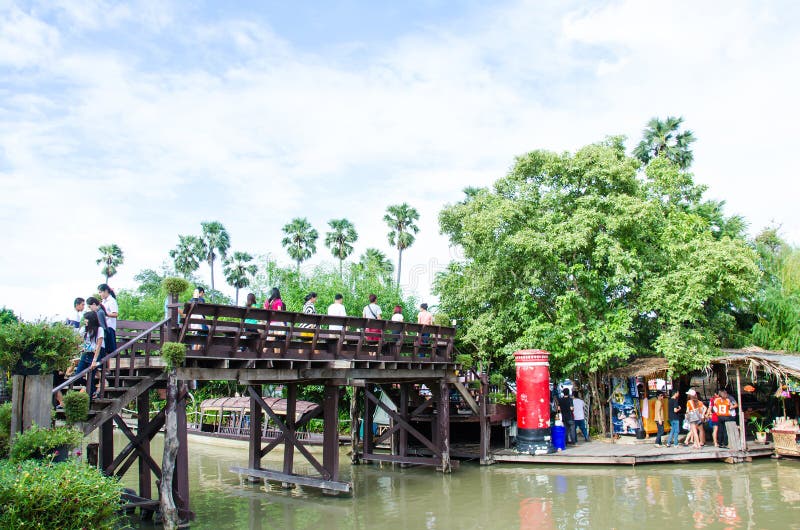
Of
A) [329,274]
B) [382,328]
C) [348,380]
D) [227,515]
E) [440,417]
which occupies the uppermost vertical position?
[329,274]

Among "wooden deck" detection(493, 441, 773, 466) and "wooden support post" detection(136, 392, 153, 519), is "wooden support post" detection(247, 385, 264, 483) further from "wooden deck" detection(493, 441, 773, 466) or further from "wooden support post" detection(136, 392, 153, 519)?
"wooden deck" detection(493, 441, 773, 466)

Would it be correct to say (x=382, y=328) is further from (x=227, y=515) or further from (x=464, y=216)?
(x=464, y=216)

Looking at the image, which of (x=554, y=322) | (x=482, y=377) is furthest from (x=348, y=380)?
(x=554, y=322)

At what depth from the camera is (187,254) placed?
178 feet

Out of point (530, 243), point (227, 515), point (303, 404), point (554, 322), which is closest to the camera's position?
point (227, 515)

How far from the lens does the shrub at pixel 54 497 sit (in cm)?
737

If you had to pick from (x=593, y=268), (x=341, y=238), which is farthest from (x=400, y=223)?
(x=593, y=268)

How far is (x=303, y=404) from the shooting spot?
2592 cm

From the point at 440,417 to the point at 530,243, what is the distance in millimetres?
6392

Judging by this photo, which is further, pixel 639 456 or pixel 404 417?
pixel 404 417

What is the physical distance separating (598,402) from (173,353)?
16608 mm

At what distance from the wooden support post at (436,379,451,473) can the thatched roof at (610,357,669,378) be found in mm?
6472

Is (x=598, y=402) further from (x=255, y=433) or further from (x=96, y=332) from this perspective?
(x=96, y=332)

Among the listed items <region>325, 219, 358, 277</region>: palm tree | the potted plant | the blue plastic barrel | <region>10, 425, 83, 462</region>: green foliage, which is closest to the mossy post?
<region>10, 425, 83, 462</region>: green foliage
